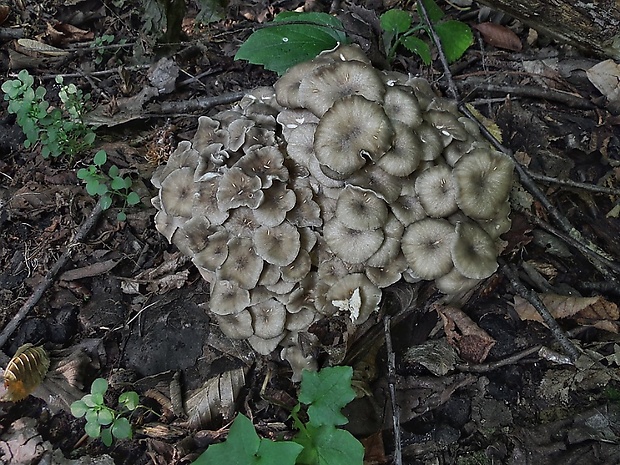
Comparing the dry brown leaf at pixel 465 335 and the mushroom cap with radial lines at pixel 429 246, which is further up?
the mushroom cap with radial lines at pixel 429 246

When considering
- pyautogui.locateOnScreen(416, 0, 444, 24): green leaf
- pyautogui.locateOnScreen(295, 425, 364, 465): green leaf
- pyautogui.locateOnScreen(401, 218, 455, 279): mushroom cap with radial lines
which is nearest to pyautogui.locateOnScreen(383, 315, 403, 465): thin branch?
pyautogui.locateOnScreen(295, 425, 364, 465): green leaf

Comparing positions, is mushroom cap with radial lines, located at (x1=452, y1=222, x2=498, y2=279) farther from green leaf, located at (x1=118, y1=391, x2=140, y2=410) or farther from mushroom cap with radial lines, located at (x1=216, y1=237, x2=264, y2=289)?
green leaf, located at (x1=118, y1=391, x2=140, y2=410)

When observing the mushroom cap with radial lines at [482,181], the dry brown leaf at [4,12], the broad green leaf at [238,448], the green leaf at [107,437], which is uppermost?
the mushroom cap with radial lines at [482,181]

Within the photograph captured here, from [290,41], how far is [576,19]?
236 cm

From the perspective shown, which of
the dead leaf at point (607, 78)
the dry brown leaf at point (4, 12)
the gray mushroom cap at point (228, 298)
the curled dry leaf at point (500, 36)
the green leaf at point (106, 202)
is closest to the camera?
the gray mushroom cap at point (228, 298)

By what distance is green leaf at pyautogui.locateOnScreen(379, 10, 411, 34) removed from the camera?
15.1 feet

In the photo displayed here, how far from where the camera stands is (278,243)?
333cm

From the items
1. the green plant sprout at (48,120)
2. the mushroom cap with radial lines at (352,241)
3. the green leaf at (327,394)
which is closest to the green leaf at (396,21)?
the mushroom cap with radial lines at (352,241)

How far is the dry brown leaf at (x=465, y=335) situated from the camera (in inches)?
146

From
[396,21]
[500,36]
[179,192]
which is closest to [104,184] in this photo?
[179,192]

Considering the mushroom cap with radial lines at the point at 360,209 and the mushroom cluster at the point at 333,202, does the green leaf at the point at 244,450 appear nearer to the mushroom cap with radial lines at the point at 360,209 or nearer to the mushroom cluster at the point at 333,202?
the mushroom cluster at the point at 333,202

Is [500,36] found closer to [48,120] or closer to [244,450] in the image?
[48,120]

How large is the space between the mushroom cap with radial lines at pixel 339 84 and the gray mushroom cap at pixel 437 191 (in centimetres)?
57

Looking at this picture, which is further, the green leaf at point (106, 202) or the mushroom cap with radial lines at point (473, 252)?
the green leaf at point (106, 202)
